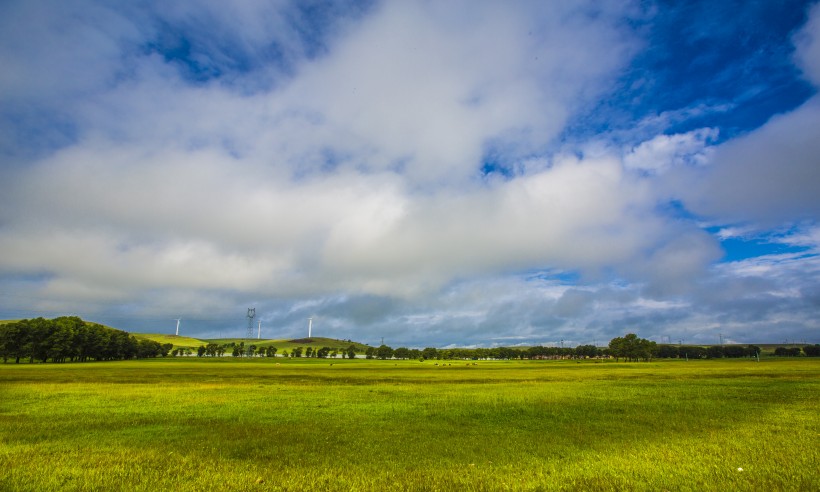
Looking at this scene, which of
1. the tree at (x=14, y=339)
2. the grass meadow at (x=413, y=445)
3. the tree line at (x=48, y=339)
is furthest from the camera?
the tree line at (x=48, y=339)

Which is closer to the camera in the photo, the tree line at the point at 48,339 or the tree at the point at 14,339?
the tree at the point at 14,339

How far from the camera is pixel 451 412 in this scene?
28672mm

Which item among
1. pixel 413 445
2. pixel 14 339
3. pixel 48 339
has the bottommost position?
pixel 413 445

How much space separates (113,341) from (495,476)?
224360mm

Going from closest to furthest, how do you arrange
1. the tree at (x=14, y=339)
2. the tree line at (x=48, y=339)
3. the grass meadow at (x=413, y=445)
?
the grass meadow at (x=413, y=445), the tree at (x=14, y=339), the tree line at (x=48, y=339)

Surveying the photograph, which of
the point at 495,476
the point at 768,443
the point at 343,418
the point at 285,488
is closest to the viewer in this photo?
the point at 285,488

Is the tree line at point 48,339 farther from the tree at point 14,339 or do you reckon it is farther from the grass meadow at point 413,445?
the grass meadow at point 413,445

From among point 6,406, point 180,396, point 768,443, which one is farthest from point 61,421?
point 768,443

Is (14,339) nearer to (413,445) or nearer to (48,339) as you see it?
(48,339)

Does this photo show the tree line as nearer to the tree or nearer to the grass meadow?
the tree

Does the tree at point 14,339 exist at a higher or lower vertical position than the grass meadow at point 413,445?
higher

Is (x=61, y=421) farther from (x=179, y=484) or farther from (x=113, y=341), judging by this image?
(x=113, y=341)

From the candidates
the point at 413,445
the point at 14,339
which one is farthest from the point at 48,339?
the point at 413,445

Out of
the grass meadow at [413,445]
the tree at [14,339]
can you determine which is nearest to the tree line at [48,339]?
the tree at [14,339]
